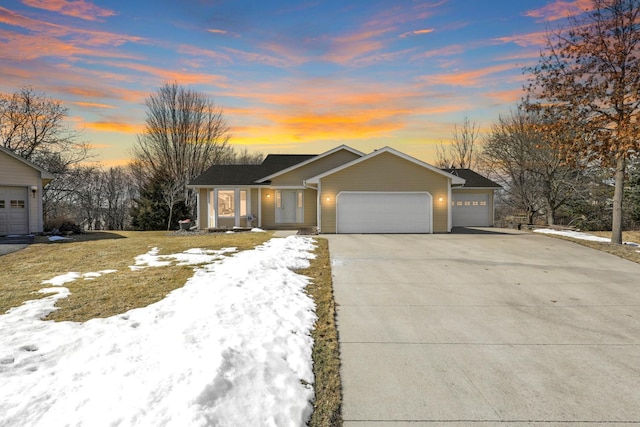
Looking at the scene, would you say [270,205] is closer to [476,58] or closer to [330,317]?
[476,58]

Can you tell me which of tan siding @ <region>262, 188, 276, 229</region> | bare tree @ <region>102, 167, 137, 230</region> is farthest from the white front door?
bare tree @ <region>102, 167, 137, 230</region>

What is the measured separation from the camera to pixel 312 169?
20.5 meters

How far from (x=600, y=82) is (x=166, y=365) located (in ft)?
56.4

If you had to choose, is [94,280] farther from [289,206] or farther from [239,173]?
[239,173]

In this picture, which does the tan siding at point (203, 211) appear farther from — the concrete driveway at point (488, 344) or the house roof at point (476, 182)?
the house roof at point (476, 182)

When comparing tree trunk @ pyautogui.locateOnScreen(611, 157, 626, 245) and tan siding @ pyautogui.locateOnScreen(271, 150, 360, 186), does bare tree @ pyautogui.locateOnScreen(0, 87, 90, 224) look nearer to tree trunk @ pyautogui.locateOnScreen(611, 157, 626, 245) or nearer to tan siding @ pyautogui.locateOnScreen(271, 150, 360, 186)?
tan siding @ pyautogui.locateOnScreen(271, 150, 360, 186)

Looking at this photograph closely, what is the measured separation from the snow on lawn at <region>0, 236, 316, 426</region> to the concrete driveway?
2.22 feet

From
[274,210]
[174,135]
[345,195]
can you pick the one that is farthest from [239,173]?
[174,135]

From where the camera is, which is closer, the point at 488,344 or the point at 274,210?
the point at 488,344

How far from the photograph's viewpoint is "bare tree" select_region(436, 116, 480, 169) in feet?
116

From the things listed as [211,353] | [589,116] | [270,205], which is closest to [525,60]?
[589,116]

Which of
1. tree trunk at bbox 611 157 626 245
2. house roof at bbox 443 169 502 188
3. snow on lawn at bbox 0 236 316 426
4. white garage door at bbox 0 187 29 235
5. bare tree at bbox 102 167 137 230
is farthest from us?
bare tree at bbox 102 167 137 230

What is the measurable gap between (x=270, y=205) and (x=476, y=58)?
13.0 m

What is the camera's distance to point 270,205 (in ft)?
66.8
